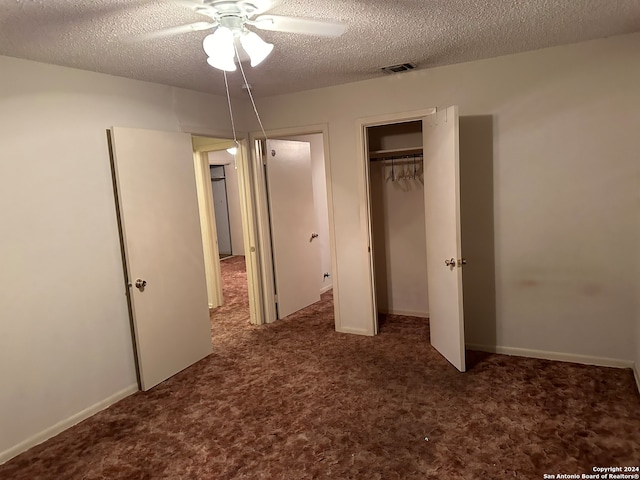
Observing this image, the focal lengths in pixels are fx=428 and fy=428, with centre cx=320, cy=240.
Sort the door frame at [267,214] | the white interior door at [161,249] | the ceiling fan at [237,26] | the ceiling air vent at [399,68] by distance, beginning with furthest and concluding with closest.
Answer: the door frame at [267,214], the ceiling air vent at [399,68], the white interior door at [161,249], the ceiling fan at [237,26]

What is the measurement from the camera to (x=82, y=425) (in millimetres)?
2785

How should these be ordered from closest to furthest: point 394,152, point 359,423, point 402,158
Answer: point 359,423, point 394,152, point 402,158

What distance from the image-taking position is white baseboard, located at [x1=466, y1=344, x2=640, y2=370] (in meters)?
3.08

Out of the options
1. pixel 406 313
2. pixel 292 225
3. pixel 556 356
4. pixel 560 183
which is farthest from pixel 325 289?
pixel 560 183

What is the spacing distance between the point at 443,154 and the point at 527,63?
0.88 metres

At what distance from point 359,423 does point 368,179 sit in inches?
81.3

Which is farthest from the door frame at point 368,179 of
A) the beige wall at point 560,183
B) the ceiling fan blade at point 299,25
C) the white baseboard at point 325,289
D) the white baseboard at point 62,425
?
the white baseboard at point 62,425

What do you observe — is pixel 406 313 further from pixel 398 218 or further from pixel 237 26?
pixel 237 26

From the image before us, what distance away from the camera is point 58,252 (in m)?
2.71

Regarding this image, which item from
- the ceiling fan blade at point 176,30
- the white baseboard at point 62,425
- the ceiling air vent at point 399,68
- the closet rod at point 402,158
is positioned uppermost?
the ceiling air vent at point 399,68

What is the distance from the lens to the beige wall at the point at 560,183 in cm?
291

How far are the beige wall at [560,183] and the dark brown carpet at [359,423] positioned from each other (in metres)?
0.36

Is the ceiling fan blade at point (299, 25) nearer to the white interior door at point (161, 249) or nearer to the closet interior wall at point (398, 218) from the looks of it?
the white interior door at point (161, 249)

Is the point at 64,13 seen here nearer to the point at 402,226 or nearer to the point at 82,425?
the point at 82,425
